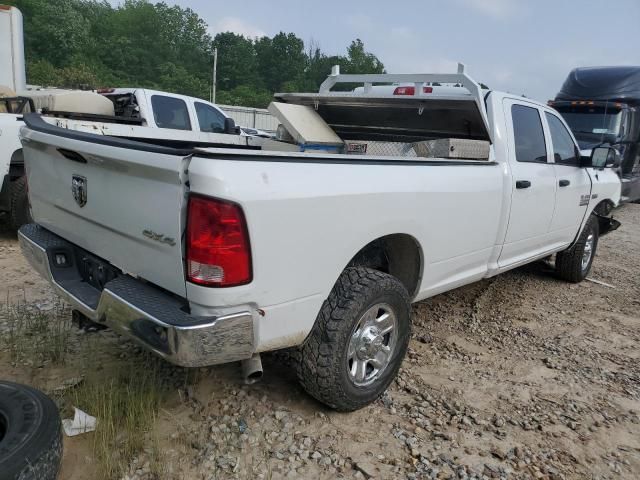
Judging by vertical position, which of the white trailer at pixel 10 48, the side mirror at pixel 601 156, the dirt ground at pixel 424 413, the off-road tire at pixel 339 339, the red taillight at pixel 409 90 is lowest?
the dirt ground at pixel 424 413

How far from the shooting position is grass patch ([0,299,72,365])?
320cm

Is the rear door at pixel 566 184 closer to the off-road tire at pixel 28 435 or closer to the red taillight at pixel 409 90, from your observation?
the red taillight at pixel 409 90

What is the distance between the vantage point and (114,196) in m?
2.38

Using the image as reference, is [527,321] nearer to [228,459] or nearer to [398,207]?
[398,207]

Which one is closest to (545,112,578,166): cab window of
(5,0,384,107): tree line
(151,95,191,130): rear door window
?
(151,95,191,130): rear door window

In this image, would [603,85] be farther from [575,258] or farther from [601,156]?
[601,156]

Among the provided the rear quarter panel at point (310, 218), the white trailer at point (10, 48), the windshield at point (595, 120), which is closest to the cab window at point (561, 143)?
the rear quarter panel at point (310, 218)

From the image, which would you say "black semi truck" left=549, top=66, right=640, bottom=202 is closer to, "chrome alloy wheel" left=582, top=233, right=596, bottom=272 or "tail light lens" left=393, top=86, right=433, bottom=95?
"chrome alloy wheel" left=582, top=233, right=596, bottom=272

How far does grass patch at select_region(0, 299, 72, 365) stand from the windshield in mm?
10956

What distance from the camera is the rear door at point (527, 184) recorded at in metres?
3.83

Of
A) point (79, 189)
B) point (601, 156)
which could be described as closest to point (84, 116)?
point (79, 189)

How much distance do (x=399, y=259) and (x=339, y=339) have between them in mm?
850

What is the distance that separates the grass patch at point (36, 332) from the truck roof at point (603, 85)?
11.8m

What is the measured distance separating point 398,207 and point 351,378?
962 millimetres
